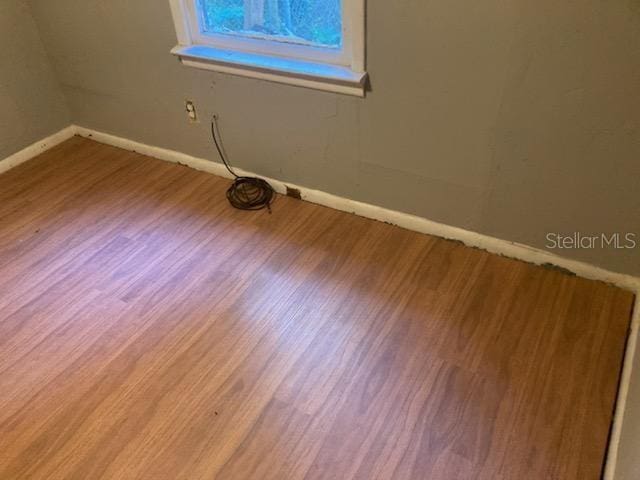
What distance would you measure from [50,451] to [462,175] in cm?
157

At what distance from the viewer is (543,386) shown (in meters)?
1.45

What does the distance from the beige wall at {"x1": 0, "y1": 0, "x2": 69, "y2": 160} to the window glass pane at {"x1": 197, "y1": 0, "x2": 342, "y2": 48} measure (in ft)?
3.53

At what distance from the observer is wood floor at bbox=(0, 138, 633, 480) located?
133 centimetres

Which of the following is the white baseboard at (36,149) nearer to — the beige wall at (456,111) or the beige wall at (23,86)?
the beige wall at (23,86)

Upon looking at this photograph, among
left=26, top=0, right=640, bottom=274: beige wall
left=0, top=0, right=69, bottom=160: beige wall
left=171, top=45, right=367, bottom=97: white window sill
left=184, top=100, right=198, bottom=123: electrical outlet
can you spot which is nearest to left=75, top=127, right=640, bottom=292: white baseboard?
left=26, top=0, right=640, bottom=274: beige wall

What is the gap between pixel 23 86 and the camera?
253 cm

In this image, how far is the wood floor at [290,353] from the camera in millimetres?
1329

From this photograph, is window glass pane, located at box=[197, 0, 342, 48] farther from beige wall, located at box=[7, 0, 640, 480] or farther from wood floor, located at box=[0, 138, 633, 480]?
wood floor, located at box=[0, 138, 633, 480]

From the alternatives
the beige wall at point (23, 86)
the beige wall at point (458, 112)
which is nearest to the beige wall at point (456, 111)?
the beige wall at point (458, 112)

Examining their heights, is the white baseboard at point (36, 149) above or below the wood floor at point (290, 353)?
above

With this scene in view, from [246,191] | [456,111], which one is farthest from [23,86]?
[456,111]

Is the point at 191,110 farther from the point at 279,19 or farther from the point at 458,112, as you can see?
the point at 458,112

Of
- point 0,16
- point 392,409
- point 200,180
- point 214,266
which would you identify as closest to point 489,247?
point 392,409

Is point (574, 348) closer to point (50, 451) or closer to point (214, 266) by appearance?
point (214, 266)
